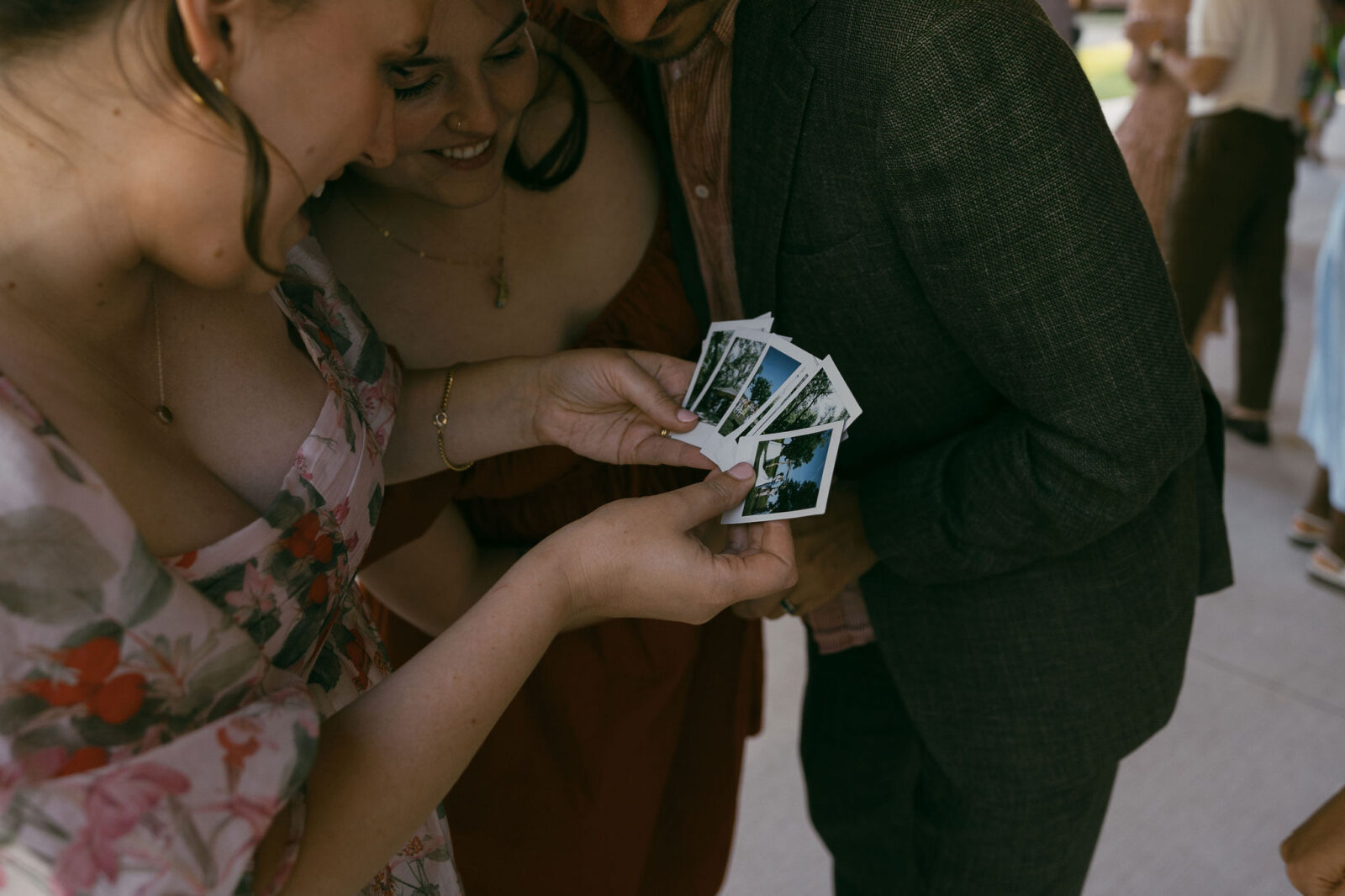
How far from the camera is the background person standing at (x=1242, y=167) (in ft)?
13.0

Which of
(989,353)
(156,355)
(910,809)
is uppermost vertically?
(156,355)

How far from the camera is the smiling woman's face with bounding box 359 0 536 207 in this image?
51.5 inches

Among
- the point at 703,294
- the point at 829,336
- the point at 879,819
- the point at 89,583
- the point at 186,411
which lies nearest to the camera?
the point at 89,583

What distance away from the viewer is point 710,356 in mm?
1511

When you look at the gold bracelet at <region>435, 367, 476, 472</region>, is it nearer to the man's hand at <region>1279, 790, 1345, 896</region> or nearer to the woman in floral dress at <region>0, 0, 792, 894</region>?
the woman in floral dress at <region>0, 0, 792, 894</region>

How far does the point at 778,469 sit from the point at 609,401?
292 millimetres

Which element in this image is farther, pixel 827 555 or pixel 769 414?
pixel 827 555

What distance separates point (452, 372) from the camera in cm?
157

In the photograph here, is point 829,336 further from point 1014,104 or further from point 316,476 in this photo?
point 316,476

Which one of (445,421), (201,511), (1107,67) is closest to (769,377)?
(445,421)

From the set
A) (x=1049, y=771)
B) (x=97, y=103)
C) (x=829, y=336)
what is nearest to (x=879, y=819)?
(x=1049, y=771)

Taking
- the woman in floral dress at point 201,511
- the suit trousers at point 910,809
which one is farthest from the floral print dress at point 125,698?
the suit trousers at point 910,809

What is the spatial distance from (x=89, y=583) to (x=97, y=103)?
38cm

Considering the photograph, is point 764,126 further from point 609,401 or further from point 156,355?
point 156,355
